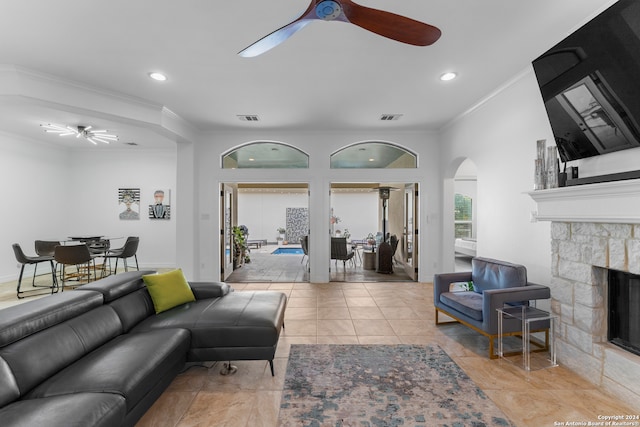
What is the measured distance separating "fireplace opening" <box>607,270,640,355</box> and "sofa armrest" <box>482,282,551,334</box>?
1.66 feet

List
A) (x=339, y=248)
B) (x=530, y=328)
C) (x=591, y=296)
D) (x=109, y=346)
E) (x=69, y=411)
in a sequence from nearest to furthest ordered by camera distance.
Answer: (x=69, y=411) → (x=109, y=346) → (x=591, y=296) → (x=530, y=328) → (x=339, y=248)

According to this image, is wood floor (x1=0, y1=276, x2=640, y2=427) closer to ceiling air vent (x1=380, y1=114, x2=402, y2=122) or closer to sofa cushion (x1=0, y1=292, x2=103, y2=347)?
sofa cushion (x1=0, y1=292, x2=103, y2=347)

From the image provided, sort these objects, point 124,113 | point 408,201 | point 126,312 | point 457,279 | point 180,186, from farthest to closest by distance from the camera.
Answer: point 408,201, point 180,186, point 124,113, point 457,279, point 126,312

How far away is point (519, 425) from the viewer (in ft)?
6.46

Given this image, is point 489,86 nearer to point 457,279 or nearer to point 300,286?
point 457,279

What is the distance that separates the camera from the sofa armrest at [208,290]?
327cm

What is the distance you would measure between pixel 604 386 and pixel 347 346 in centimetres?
212

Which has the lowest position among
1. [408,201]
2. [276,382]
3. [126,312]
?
[276,382]

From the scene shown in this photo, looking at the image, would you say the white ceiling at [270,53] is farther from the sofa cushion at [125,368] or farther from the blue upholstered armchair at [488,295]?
the sofa cushion at [125,368]

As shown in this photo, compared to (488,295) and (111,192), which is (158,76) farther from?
(111,192)

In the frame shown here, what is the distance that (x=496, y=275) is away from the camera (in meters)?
3.34

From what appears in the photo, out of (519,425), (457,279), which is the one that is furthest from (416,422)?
(457,279)

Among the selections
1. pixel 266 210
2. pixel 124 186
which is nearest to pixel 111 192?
pixel 124 186

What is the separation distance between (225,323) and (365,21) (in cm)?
249
